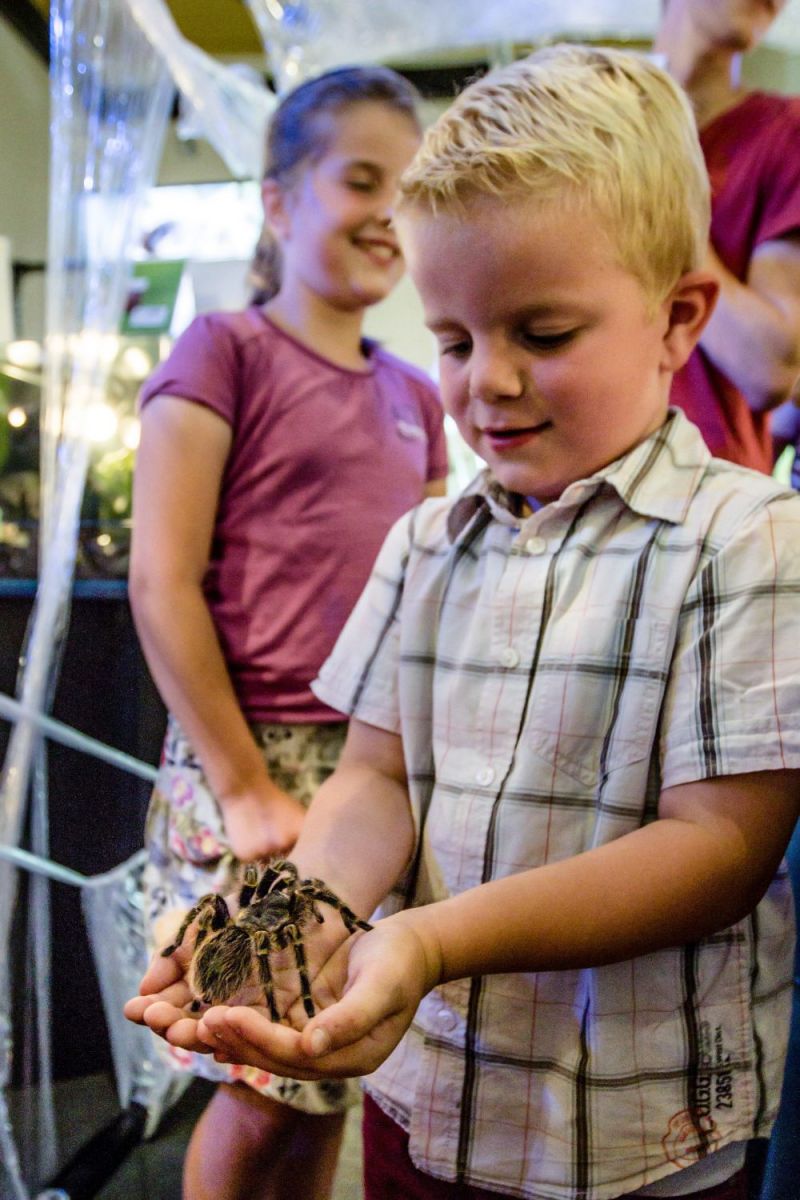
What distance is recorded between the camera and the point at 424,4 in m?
1.39

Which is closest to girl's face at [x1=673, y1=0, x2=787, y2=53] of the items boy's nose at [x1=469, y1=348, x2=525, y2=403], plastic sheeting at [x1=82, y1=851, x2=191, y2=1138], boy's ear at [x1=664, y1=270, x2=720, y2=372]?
boy's ear at [x1=664, y1=270, x2=720, y2=372]

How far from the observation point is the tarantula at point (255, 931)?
426 mm

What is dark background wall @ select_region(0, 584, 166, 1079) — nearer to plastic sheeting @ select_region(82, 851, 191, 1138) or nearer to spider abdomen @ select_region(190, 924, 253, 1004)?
plastic sheeting @ select_region(82, 851, 191, 1138)

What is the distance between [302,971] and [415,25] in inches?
53.5

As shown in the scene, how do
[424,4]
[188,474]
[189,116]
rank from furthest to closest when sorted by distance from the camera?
[424,4] → [189,116] → [188,474]

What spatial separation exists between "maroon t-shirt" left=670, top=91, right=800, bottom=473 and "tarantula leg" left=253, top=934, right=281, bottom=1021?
19.0 inches

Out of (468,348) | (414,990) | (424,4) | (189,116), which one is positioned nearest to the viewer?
(414,990)

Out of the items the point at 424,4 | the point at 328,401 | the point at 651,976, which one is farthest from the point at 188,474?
the point at 424,4

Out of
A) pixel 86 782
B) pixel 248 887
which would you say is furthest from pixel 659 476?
pixel 86 782

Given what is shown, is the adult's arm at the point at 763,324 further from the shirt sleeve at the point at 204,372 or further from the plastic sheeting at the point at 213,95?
the plastic sheeting at the point at 213,95

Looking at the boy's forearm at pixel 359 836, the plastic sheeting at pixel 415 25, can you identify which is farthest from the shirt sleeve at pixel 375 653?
the plastic sheeting at pixel 415 25

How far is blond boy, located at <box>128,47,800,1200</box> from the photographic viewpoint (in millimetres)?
493

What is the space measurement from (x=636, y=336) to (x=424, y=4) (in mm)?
1101

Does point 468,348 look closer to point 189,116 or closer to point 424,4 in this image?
point 189,116
